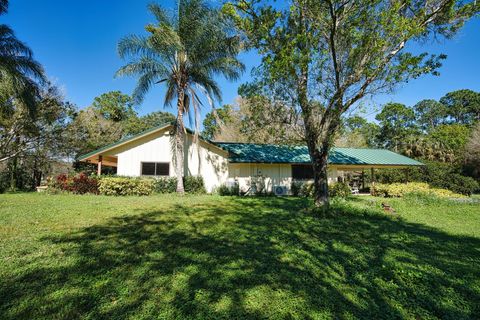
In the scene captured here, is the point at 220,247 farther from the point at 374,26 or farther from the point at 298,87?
the point at 374,26

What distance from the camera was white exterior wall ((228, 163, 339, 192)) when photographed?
17.0 meters

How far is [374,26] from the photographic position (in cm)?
776

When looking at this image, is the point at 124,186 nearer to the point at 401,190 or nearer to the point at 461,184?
the point at 401,190

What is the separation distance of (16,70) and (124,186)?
829 centimetres

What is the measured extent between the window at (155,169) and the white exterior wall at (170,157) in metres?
0.24

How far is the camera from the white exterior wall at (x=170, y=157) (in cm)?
1650

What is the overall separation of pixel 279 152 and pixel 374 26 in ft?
37.5

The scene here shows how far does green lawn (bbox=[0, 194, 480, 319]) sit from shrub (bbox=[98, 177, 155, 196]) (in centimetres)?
719

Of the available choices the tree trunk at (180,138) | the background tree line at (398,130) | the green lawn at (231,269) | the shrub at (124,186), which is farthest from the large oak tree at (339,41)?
the shrub at (124,186)

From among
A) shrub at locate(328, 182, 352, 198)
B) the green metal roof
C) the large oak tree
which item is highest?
the large oak tree

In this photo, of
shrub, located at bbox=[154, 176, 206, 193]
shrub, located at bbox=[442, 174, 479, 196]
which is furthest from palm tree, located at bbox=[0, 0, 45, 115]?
shrub, located at bbox=[442, 174, 479, 196]

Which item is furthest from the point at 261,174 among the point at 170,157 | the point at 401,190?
the point at 401,190

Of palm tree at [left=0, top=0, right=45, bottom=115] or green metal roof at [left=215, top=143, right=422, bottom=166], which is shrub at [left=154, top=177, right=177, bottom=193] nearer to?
green metal roof at [left=215, top=143, right=422, bottom=166]

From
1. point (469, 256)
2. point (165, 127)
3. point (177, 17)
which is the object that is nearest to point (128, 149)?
point (165, 127)
